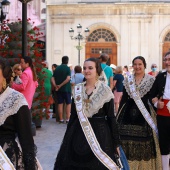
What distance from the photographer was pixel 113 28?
3350 centimetres

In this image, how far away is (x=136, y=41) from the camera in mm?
33406

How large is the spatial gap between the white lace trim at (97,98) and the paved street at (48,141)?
234 centimetres

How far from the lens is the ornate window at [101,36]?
33844mm

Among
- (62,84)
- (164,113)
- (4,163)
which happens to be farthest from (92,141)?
(62,84)

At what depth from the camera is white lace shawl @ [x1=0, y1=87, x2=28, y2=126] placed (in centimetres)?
406

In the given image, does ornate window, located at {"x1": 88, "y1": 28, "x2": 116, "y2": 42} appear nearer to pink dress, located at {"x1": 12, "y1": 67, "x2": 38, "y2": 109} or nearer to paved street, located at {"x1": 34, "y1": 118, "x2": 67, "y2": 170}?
paved street, located at {"x1": 34, "y1": 118, "x2": 67, "y2": 170}

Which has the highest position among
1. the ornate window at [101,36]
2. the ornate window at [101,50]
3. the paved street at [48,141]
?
the ornate window at [101,36]

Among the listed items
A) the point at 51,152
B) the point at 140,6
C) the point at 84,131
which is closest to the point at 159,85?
the point at 84,131

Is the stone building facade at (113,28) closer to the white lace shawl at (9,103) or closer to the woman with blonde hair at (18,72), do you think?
the woman with blonde hair at (18,72)

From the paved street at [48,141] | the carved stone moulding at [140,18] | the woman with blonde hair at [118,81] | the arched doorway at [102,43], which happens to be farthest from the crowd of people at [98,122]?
the arched doorway at [102,43]

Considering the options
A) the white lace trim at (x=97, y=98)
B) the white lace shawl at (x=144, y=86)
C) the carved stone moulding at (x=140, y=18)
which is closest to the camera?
the white lace trim at (x=97, y=98)

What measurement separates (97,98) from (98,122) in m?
0.29

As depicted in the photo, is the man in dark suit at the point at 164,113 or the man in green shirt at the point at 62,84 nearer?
the man in dark suit at the point at 164,113

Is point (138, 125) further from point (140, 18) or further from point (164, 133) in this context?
point (140, 18)
